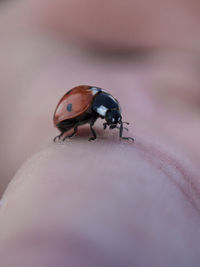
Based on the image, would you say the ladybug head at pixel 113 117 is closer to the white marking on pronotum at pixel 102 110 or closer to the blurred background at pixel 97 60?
the white marking on pronotum at pixel 102 110

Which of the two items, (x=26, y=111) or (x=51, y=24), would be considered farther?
(x=51, y=24)

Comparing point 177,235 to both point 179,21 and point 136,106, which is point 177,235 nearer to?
point 136,106

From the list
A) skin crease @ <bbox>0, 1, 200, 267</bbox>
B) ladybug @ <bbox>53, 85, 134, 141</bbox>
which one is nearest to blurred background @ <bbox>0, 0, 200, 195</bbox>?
skin crease @ <bbox>0, 1, 200, 267</bbox>

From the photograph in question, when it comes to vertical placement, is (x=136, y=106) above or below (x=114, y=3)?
below

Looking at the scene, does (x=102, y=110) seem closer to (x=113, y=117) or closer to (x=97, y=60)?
(x=113, y=117)

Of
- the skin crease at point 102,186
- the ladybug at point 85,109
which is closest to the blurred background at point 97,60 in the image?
the skin crease at point 102,186

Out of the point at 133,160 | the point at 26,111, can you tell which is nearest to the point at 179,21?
the point at 26,111
